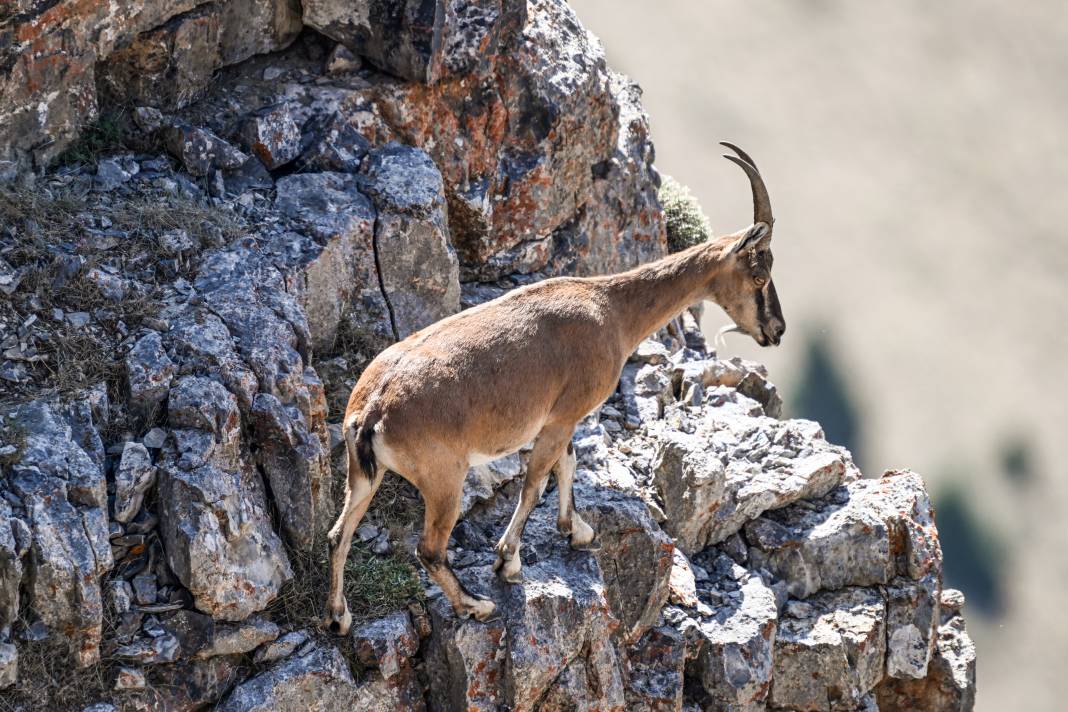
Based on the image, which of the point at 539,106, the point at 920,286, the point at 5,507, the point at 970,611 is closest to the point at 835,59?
the point at 920,286

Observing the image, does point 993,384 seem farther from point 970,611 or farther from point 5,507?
point 5,507

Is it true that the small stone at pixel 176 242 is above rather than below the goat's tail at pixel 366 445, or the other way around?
above

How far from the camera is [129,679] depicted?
7906 millimetres

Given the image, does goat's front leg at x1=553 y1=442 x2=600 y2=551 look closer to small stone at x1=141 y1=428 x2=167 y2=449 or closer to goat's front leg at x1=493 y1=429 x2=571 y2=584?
goat's front leg at x1=493 y1=429 x2=571 y2=584

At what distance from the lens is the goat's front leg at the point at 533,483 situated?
9.55 meters

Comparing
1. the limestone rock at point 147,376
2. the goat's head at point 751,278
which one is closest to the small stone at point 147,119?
the limestone rock at point 147,376

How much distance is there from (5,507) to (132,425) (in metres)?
1.21

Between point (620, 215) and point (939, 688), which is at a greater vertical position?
point (620, 215)

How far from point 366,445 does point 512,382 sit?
4.29 feet

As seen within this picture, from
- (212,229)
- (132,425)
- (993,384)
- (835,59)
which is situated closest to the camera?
(132,425)

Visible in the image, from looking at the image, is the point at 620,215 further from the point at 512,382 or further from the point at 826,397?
the point at 826,397

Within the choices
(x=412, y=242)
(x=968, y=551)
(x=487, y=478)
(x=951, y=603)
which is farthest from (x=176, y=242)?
(x=968, y=551)

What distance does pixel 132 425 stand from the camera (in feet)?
28.4

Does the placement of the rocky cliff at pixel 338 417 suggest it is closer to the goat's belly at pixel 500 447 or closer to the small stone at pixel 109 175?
the small stone at pixel 109 175
